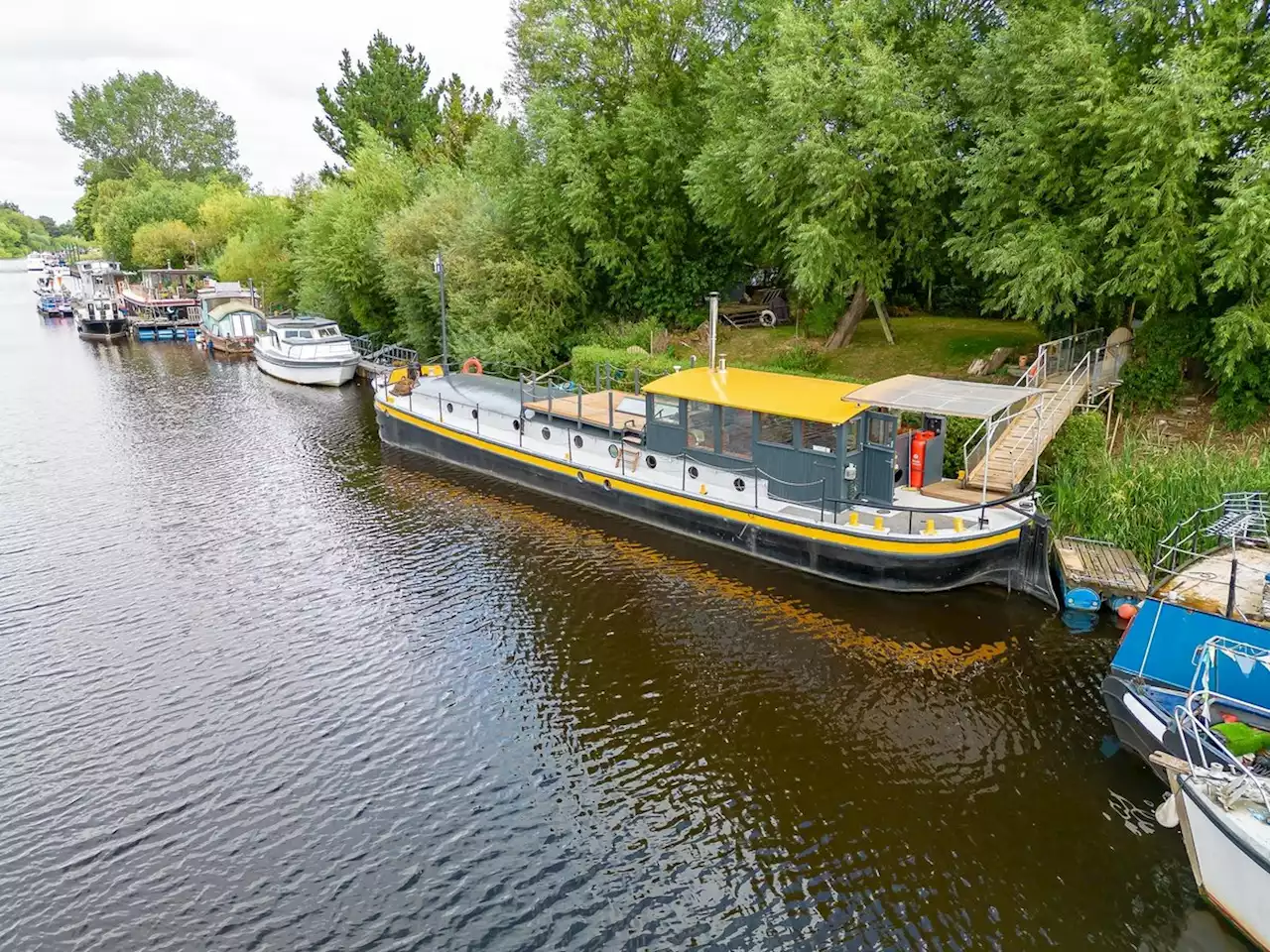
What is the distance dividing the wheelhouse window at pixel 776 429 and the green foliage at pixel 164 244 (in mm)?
75085

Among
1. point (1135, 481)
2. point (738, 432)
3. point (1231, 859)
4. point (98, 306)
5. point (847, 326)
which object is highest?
point (98, 306)

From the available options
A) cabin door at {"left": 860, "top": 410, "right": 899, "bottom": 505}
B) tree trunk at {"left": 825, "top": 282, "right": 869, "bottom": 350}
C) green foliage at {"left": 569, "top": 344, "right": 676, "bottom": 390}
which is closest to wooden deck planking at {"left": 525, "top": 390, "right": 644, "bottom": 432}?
green foliage at {"left": 569, "top": 344, "right": 676, "bottom": 390}

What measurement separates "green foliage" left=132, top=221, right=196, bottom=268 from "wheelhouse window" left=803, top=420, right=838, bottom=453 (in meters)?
76.2

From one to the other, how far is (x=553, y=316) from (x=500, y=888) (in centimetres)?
2835

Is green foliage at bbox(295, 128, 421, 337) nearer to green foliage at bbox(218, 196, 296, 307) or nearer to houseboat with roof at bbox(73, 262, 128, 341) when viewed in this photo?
green foliage at bbox(218, 196, 296, 307)

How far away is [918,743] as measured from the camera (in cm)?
1315

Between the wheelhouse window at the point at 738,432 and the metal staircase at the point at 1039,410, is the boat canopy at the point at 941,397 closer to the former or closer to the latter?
the metal staircase at the point at 1039,410

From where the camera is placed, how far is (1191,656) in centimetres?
1242

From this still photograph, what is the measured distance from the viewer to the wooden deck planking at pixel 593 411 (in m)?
23.7

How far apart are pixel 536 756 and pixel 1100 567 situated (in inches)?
478

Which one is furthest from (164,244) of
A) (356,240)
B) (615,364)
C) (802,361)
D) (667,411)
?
(667,411)

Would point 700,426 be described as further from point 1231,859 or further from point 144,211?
point 144,211

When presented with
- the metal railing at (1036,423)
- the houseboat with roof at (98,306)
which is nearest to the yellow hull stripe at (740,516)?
the metal railing at (1036,423)

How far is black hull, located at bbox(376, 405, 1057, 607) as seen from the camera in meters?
17.3
